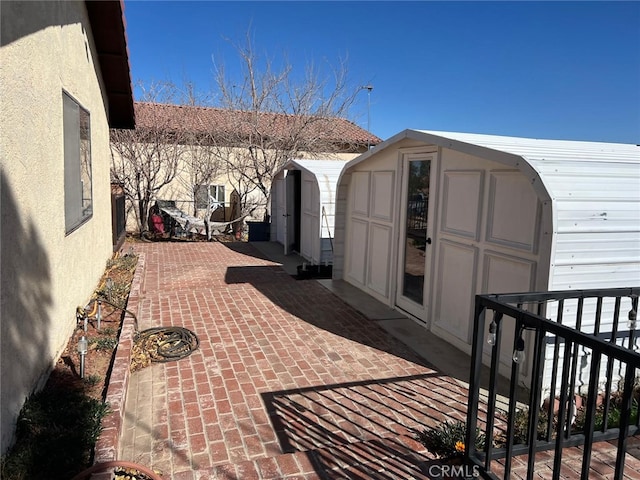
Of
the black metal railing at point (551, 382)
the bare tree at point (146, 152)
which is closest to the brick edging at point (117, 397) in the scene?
the black metal railing at point (551, 382)

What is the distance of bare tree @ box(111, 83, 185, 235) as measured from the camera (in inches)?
571

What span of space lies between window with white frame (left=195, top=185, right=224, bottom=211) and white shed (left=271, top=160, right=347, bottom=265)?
9.89ft

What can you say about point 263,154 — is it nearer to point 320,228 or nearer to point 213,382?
point 320,228

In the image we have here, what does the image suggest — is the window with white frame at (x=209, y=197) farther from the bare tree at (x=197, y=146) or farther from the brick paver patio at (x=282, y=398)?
the brick paver patio at (x=282, y=398)

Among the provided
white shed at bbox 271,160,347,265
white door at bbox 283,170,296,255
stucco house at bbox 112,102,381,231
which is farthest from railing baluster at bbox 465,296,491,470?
stucco house at bbox 112,102,381,231

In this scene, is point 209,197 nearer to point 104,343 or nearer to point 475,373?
point 104,343

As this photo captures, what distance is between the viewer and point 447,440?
10.5 feet

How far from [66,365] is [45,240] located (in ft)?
3.92

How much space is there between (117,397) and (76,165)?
3283 mm

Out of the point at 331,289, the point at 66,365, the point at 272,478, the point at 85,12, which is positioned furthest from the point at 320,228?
the point at 272,478

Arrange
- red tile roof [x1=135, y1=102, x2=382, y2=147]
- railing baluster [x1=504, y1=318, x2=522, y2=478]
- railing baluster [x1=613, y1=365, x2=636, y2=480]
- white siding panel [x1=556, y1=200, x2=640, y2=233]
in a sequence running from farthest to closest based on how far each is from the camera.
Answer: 1. red tile roof [x1=135, y1=102, x2=382, y2=147]
2. white siding panel [x1=556, y1=200, x2=640, y2=233]
3. railing baluster [x1=504, y1=318, x2=522, y2=478]
4. railing baluster [x1=613, y1=365, x2=636, y2=480]

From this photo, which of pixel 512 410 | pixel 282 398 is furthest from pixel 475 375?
pixel 282 398

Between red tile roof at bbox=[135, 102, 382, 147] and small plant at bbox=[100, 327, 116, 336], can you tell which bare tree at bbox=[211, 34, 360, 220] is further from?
small plant at bbox=[100, 327, 116, 336]

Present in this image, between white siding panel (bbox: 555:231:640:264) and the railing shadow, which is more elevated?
white siding panel (bbox: 555:231:640:264)
